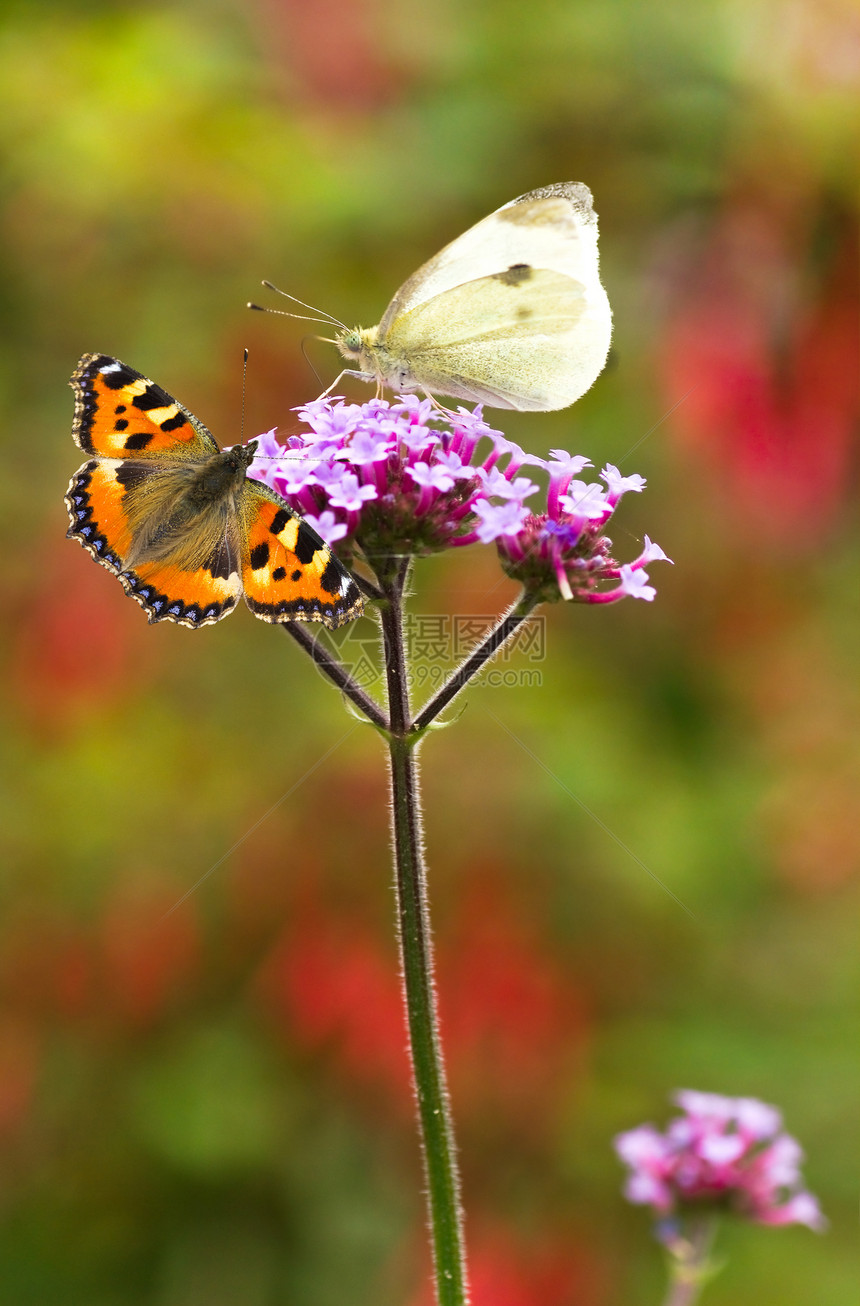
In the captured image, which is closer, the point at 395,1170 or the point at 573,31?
the point at 395,1170

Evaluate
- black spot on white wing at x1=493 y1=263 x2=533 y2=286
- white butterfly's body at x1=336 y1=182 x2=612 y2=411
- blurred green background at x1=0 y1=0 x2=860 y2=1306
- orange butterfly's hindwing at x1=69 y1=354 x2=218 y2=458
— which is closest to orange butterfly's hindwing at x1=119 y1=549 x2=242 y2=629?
orange butterfly's hindwing at x1=69 y1=354 x2=218 y2=458

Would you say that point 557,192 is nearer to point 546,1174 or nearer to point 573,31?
point 573,31

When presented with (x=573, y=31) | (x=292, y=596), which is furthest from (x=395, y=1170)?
(x=573, y=31)

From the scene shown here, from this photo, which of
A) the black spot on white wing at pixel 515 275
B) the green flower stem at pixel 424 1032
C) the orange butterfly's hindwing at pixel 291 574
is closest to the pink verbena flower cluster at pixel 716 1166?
the green flower stem at pixel 424 1032

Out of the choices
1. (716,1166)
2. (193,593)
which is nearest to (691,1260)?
(716,1166)

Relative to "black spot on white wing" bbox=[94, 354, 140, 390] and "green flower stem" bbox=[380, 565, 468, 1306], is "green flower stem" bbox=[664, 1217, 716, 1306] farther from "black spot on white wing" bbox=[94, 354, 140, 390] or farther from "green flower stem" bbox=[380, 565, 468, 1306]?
"black spot on white wing" bbox=[94, 354, 140, 390]

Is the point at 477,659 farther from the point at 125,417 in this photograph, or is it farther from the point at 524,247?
the point at 524,247
